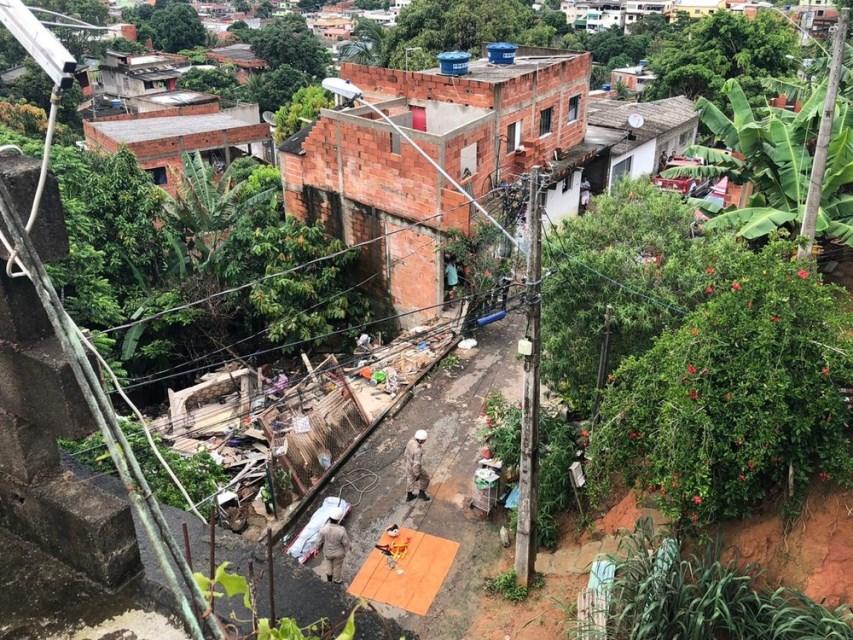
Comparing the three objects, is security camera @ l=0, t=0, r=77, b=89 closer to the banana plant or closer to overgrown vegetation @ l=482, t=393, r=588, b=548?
overgrown vegetation @ l=482, t=393, r=588, b=548

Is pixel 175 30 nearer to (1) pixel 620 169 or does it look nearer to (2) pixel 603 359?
(1) pixel 620 169

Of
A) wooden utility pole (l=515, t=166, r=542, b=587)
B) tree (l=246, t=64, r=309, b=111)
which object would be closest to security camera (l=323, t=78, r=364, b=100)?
wooden utility pole (l=515, t=166, r=542, b=587)

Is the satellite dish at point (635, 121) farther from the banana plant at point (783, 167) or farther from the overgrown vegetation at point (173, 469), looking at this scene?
the overgrown vegetation at point (173, 469)

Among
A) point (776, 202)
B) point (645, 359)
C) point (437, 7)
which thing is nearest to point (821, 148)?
point (776, 202)

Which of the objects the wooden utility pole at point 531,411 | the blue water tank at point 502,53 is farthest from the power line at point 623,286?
the blue water tank at point 502,53

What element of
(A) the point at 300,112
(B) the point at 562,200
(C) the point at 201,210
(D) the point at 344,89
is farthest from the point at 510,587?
(A) the point at 300,112

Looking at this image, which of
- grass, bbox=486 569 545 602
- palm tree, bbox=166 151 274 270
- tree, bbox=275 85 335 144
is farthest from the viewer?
tree, bbox=275 85 335 144

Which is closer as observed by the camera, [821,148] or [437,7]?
[821,148]

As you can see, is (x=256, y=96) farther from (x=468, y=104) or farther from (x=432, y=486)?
(x=432, y=486)
